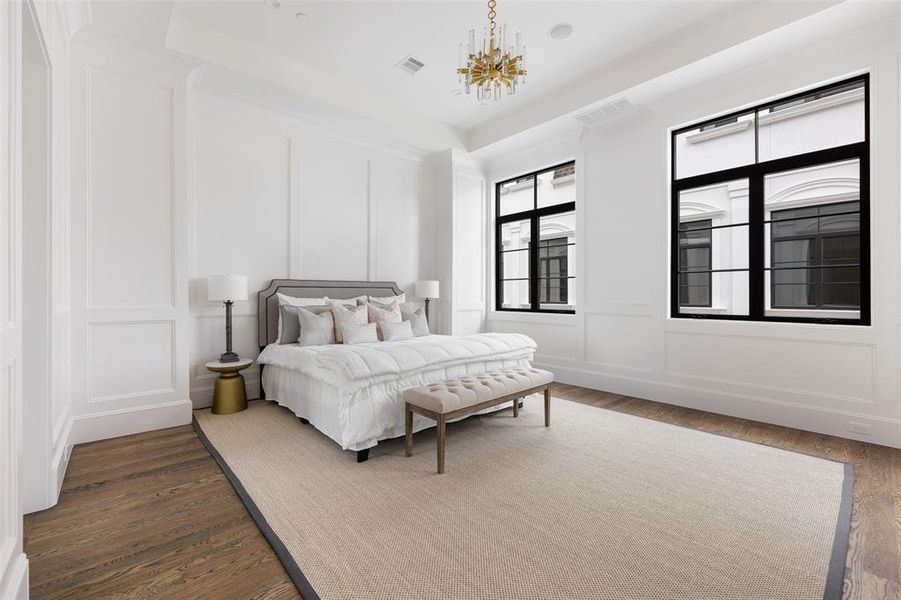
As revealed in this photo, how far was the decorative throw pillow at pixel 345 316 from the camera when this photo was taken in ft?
13.1

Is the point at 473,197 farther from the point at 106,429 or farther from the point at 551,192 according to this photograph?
the point at 106,429

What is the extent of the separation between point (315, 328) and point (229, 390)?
0.92 meters

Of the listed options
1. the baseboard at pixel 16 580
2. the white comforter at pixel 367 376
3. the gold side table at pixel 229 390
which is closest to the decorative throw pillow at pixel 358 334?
the white comforter at pixel 367 376

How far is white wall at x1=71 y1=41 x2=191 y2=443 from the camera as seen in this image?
3.06 metres

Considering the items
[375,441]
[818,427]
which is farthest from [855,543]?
[375,441]

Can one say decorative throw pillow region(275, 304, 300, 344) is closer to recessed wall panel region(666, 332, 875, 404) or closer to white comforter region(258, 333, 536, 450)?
white comforter region(258, 333, 536, 450)

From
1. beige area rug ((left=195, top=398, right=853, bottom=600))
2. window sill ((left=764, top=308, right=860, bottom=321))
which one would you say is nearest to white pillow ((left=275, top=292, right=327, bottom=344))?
beige area rug ((left=195, top=398, right=853, bottom=600))

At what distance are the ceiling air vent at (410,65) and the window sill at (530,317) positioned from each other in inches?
127

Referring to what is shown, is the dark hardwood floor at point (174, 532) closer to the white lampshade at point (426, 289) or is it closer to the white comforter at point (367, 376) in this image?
the white comforter at point (367, 376)

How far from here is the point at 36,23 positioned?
195cm

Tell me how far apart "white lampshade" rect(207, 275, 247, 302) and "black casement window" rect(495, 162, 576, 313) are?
142 inches

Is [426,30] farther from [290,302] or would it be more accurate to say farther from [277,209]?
[290,302]

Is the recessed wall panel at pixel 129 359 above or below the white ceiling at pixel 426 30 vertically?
below

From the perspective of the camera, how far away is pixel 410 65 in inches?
165
